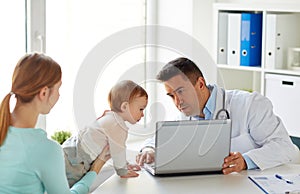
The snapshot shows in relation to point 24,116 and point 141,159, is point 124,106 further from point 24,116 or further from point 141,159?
point 24,116

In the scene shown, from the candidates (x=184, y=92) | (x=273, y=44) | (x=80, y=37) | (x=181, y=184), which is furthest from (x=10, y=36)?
(x=181, y=184)

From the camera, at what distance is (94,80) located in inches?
150

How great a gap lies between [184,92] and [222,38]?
136 centimetres

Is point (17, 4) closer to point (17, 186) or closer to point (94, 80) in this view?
point (94, 80)

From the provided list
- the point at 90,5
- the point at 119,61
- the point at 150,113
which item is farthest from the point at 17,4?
the point at 150,113

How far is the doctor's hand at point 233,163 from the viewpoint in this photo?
2.44m

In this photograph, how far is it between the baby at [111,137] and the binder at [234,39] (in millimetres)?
1563

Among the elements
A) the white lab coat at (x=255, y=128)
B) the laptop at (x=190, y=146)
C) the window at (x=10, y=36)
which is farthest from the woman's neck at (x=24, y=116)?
the window at (x=10, y=36)

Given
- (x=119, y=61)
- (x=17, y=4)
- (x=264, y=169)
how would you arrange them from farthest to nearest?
(x=119, y=61), (x=17, y=4), (x=264, y=169)

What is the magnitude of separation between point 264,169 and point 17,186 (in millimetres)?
1076

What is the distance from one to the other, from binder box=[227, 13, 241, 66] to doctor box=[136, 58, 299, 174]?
1151 mm

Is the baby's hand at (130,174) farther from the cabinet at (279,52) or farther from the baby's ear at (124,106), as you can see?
the cabinet at (279,52)

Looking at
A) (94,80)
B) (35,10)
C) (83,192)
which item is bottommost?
(83,192)

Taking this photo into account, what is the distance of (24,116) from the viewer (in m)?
2.00
